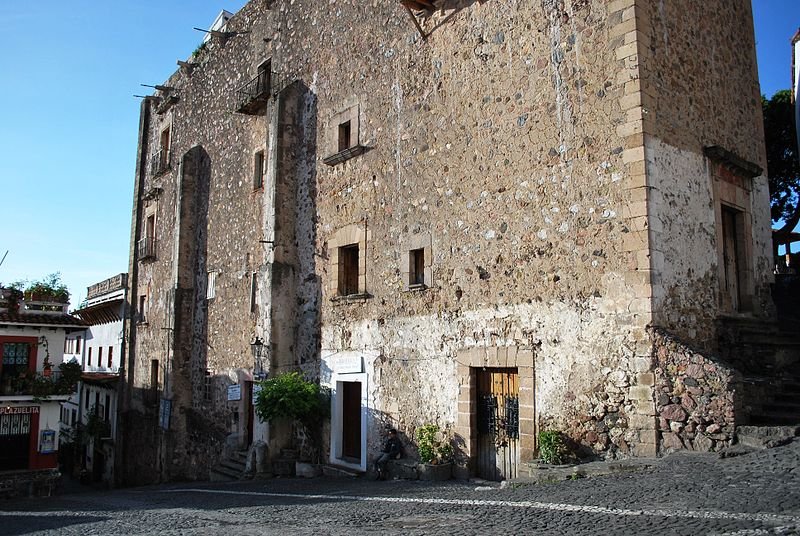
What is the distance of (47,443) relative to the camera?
66.3 ft

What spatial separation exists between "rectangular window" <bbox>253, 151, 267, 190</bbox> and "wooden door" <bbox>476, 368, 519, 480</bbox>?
846 centimetres

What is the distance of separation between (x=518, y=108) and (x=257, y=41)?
9425mm

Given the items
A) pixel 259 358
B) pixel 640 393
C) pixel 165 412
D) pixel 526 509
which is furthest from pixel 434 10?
pixel 165 412

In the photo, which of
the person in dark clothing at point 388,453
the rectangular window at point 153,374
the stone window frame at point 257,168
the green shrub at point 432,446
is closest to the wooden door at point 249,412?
the stone window frame at point 257,168

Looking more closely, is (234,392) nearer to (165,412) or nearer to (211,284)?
(211,284)

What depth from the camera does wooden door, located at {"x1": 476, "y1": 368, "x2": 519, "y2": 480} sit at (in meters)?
9.81

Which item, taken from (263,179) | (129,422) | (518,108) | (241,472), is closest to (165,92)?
(263,179)

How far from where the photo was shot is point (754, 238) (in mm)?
10578

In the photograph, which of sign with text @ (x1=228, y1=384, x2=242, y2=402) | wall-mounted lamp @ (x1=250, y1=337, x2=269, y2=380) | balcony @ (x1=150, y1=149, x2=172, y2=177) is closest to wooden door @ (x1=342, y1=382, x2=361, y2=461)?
wall-mounted lamp @ (x1=250, y1=337, x2=269, y2=380)

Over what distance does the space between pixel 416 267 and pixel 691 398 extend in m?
5.23

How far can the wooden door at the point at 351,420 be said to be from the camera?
12.8 meters

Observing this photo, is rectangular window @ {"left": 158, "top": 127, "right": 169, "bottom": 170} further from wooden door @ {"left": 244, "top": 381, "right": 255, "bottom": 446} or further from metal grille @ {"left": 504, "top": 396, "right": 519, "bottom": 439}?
metal grille @ {"left": 504, "top": 396, "right": 519, "bottom": 439}

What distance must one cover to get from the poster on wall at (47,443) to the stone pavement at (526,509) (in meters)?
11.2

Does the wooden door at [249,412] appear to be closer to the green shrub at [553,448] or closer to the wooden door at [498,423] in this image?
the wooden door at [498,423]
